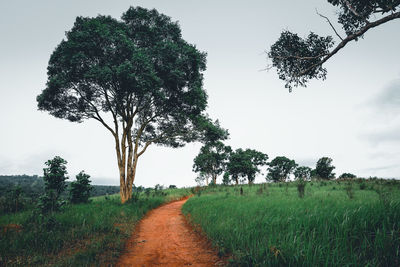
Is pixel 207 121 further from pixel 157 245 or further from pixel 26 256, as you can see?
pixel 26 256

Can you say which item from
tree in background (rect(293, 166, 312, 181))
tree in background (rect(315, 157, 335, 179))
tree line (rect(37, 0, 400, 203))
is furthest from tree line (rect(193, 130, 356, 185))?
tree line (rect(37, 0, 400, 203))

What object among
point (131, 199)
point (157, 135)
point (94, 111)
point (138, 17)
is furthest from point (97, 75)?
point (131, 199)

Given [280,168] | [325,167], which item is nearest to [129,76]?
[325,167]

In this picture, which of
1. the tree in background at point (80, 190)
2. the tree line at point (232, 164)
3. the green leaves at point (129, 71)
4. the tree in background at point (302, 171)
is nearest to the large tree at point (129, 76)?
the green leaves at point (129, 71)

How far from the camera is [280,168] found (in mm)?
64750

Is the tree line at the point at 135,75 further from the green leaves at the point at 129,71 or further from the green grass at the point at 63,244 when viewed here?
the green grass at the point at 63,244

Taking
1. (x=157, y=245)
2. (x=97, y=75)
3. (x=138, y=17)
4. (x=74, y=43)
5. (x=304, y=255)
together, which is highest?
(x=138, y=17)

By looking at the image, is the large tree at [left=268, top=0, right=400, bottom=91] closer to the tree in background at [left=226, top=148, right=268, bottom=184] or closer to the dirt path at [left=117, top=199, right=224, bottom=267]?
the dirt path at [left=117, top=199, right=224, bottom=267]

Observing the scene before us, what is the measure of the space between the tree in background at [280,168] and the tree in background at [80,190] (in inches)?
2440

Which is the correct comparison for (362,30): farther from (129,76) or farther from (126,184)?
(126,184)

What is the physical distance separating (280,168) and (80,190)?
65667mm

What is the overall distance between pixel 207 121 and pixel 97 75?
8.48 meters

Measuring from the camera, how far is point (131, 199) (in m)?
12.7

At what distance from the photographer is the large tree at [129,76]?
10555 millimetres
